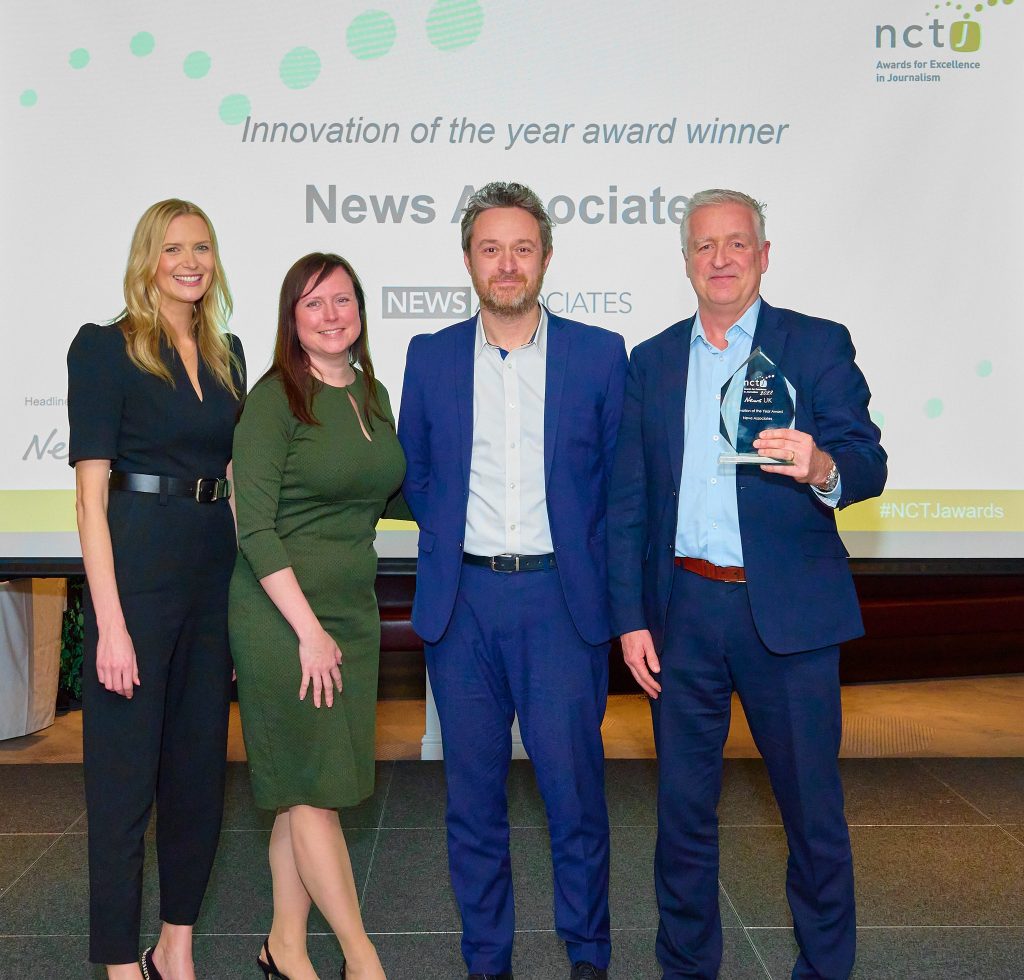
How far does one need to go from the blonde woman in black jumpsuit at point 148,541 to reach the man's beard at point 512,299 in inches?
23.1

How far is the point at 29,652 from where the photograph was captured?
4.75m

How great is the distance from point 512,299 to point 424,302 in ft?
4.14

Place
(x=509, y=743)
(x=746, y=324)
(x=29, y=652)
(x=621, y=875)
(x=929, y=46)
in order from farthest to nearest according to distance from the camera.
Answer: (x=29, y=652) < (x=929, y=46) < (x=621, y=875) < (x=509, y=743) < (x=746, y=324)

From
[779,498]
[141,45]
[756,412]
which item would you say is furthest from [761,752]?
[141,45]

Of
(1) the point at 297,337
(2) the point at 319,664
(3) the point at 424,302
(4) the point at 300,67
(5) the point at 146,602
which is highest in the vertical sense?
(4) the point at 300,67

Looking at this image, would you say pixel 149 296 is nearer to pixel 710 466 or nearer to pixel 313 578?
pixel 313 578

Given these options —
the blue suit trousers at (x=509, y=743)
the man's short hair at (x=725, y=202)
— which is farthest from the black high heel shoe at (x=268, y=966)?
the man's short hair at (x=725, y=202)

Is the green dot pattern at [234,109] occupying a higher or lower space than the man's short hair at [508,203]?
higher

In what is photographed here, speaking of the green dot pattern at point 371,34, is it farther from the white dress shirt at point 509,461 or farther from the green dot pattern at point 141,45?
the white dress shirt at point 509,461

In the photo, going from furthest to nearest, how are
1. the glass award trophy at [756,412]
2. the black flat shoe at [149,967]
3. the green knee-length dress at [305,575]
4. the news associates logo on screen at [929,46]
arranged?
the news associates logo on screen at [929,46]
the black flat shoe at [149,967]
the green knee-length dress at [305,575]
the glass award trophy at [756,412]

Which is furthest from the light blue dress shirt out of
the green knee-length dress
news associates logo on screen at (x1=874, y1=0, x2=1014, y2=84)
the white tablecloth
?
the white tablecloth

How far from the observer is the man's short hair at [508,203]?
7.89 feet

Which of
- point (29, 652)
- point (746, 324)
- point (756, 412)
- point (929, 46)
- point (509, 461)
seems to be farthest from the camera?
point (29, 652)

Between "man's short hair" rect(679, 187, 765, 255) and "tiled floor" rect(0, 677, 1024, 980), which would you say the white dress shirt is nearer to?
"man's short hair" rect(679, 187, 765, 255)
